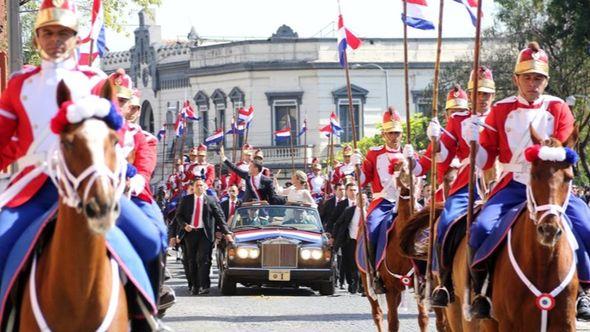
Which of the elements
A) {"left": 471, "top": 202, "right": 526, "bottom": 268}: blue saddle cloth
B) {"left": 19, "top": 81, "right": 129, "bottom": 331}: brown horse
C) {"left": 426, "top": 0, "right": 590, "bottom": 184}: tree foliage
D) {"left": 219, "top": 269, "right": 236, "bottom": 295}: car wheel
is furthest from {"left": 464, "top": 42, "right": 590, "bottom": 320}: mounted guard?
{"left": 426, "top": 0, "right": 590, "bottom": 184}: tree foliage

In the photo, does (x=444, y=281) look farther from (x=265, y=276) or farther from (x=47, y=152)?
(x=265, y=276)

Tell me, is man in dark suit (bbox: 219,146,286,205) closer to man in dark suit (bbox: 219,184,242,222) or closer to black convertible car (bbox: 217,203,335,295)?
man in dark suit (bbox: 219,184,242,222)

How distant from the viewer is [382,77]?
95312 millimetres

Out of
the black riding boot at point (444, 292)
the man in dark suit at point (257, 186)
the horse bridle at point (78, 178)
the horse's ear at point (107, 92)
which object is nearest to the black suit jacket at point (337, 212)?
the man in dark suit at point (257, 186)

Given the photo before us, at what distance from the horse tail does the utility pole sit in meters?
8.38

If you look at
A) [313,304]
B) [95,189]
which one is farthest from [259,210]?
[95,189]

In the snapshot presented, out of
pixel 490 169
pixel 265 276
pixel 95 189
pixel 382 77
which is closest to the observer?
pixel 95 189

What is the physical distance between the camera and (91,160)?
8156 millimetres

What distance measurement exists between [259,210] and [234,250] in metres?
1.55

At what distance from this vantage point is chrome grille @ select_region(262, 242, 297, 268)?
2683cm

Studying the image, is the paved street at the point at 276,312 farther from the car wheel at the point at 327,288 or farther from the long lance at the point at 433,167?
the long lance at the point at 433,167

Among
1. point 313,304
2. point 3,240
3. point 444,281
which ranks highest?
point 3,240

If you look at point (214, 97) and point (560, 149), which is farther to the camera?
point (214, 97)

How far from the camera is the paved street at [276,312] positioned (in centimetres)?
1992
